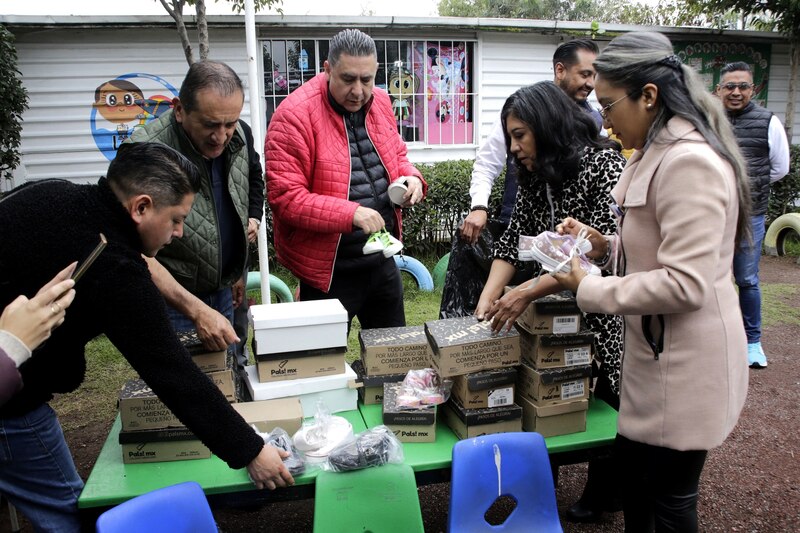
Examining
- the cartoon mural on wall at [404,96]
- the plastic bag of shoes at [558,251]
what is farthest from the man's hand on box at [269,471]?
the cartoon mural on wall at [404,96]

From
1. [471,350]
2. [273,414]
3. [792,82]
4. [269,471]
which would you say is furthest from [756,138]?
[792,82]

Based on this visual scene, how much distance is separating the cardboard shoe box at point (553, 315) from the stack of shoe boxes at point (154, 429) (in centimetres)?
98

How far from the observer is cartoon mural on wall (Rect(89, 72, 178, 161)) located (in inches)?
306

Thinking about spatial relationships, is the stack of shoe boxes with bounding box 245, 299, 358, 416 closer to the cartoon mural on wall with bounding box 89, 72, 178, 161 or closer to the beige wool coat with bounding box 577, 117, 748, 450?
the beige wool coat with bounding box 577, 117, 748, 450

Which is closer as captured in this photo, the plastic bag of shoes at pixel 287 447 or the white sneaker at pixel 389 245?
the plastic bag of shoes at pixel 287 447

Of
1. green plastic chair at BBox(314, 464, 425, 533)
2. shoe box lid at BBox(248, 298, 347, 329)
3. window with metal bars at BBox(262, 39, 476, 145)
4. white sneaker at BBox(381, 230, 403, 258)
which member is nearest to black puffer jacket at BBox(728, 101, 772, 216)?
white sneaker at BBox(381, 230, 403, 258)

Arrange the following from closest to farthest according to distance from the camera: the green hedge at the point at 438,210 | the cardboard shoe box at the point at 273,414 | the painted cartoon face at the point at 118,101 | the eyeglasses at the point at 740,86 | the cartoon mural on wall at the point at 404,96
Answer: the cardboard shoe box at the point at 273,414
the eyeglasses at the point at 740,86
the green hedge at the point at 438,210
the painted cartoon face at the point at 118,101
the cartoon mural on wall at the point at 404,96

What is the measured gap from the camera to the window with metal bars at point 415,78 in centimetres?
823

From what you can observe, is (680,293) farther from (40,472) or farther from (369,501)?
(40,472)

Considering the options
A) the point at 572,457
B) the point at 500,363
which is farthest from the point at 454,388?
the point at 572,457

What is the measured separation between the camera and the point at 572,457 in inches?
91.7

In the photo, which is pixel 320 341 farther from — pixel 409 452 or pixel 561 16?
pixel 561 16

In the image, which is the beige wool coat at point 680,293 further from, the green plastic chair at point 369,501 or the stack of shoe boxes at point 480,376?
the green plastic chair at point 369,501

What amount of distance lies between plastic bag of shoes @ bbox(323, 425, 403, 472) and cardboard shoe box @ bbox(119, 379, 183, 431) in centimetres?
→ 59
